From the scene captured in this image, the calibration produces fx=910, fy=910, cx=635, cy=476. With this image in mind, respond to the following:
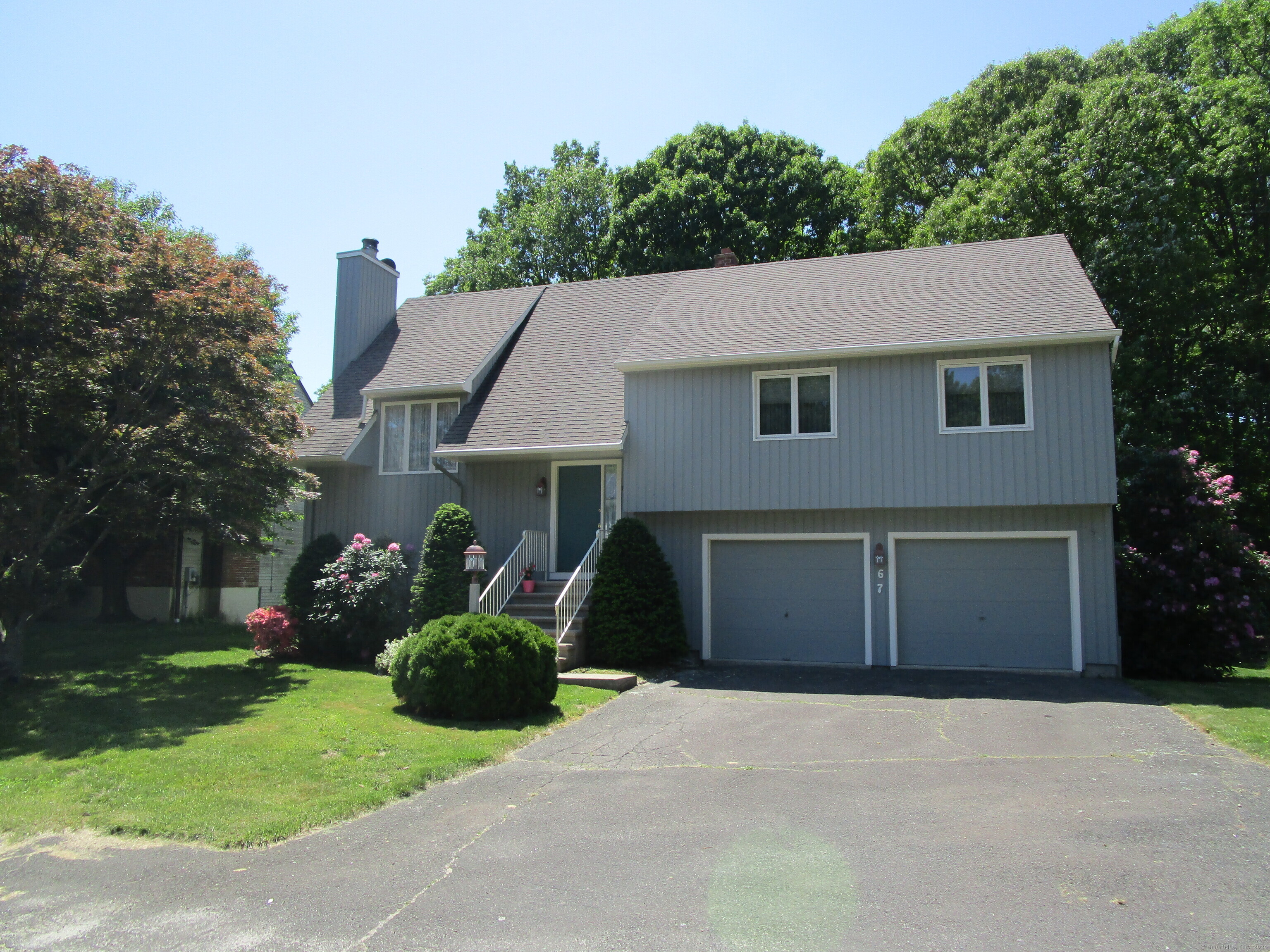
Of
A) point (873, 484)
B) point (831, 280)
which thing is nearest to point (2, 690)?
point (873, 484)

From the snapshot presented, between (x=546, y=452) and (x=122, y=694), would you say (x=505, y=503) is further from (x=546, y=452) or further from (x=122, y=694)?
(x=122, y=694)

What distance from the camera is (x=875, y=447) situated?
1420 centimetres

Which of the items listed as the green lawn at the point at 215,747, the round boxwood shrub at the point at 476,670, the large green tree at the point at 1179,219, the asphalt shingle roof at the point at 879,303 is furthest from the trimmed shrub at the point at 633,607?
the large green tree at the point at 1179,219

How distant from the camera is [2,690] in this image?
10.6 meters

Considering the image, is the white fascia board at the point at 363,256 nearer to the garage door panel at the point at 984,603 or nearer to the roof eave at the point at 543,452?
the roof eave at the point at 543,452

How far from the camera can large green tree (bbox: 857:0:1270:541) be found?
1958 cm

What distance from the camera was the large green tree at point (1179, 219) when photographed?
64.2 ft

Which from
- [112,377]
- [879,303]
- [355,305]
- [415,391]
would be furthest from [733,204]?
[112,377]

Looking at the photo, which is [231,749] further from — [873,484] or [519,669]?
[873,484]

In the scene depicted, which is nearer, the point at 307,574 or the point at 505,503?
the point at 307,574

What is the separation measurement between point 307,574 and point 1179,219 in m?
19.2

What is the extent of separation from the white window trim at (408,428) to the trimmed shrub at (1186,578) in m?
11.9

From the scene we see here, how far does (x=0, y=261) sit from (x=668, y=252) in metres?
21.1

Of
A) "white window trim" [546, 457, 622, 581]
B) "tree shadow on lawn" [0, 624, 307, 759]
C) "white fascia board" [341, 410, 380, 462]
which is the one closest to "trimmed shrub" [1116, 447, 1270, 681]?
"white window trim" [546, 457, 622, 581]
